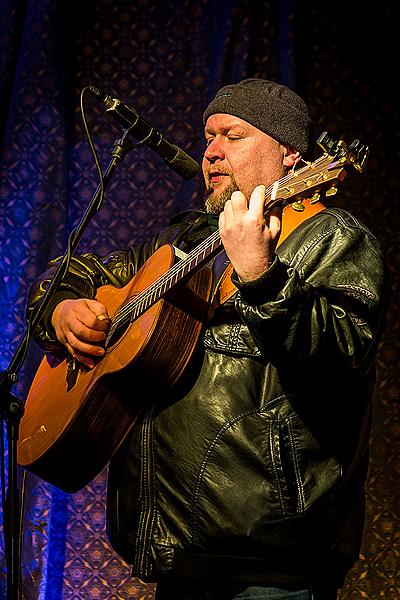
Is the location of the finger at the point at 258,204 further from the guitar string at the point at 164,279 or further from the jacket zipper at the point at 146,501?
the jacket zipper at the point at 146,501

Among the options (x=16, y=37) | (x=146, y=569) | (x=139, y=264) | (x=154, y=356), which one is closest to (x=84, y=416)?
(x=154, y=356)

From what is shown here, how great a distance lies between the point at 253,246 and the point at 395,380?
204 cm

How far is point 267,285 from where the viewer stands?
5.58ft

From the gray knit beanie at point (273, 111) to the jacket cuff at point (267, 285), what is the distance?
0.91 m

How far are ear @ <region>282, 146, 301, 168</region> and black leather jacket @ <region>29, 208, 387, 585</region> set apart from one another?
1.37ft

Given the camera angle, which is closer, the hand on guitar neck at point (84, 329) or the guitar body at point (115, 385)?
the guitar body at point (115, 385)

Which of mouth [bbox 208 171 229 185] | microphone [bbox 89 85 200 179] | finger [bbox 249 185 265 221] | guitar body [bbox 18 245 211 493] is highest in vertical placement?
microphone [bbox 89 85 200 179]

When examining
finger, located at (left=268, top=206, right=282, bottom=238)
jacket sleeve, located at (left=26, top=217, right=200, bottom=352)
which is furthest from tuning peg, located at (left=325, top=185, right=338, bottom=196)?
jacket sleeve, located at (left=26, top=217, right=200, bottom=352)

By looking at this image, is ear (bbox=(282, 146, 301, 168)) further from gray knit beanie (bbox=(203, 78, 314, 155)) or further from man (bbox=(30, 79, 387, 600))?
man (bbox=(30, 79, 387, 600))

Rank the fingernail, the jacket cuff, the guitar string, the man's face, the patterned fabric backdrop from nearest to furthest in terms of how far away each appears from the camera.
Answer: the jacket cuff < the guitar string < the fingernail < the man's face < the patterned fabric backdrop

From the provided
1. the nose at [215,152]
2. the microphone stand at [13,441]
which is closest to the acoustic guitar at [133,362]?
the microphone stand at [13,441]

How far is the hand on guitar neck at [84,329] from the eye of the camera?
7.55 ft

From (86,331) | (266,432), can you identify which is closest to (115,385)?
(86,331)

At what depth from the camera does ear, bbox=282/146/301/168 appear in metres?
2.51
